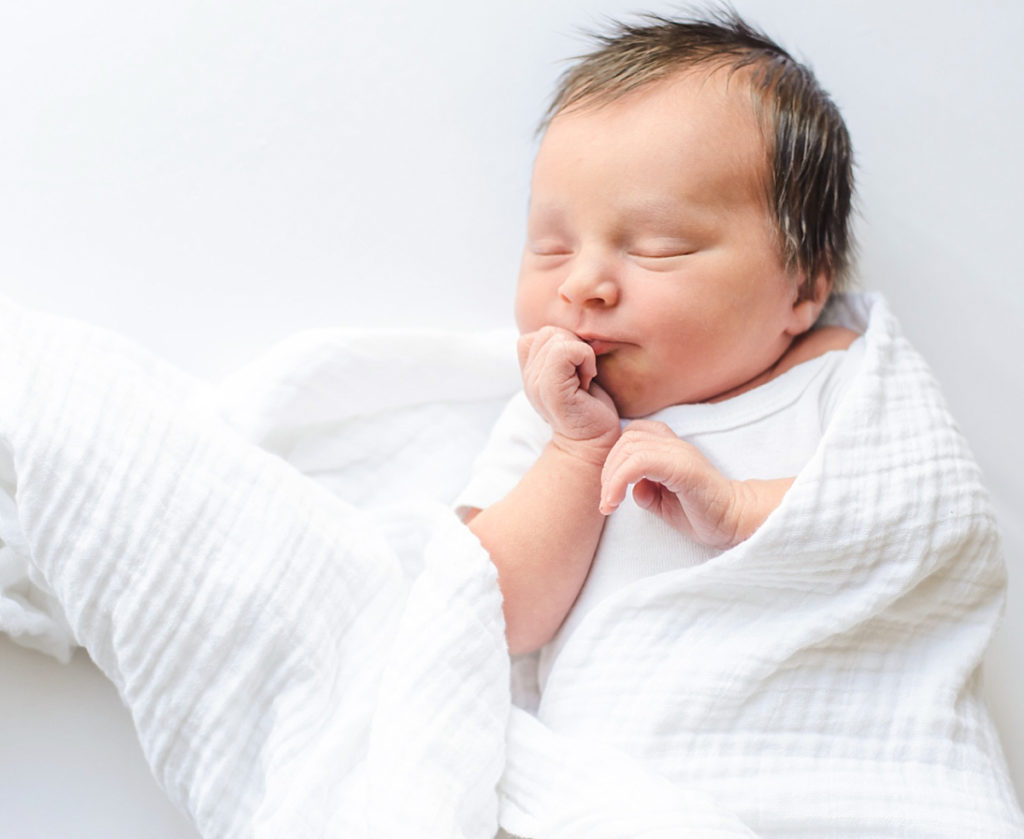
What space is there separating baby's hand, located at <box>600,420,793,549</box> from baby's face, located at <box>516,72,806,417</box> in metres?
0.10

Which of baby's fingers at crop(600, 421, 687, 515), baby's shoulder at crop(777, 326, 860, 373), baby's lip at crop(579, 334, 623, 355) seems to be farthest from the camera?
baby's shoulder at crop(777, 326, 860, 373)

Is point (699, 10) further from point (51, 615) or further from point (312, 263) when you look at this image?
point (51, 615)

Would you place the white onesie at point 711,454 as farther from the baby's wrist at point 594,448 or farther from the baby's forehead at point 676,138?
the baby's forehead at point 676,138

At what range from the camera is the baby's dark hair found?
914 mm

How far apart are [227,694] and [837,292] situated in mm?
780

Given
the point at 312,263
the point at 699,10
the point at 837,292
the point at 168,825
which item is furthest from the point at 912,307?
the point at 168,825

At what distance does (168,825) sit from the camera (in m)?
0.94

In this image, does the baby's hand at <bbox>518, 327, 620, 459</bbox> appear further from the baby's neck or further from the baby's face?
the baby's neck

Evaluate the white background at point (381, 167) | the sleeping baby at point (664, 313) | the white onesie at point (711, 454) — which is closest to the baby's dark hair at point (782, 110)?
the sleeping baby at point (664, 313)

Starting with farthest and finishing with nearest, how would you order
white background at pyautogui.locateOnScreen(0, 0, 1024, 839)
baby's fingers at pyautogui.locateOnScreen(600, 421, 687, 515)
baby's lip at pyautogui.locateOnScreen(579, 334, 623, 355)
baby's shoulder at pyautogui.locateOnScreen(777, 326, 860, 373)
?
white background at pyautogui.locateOnScreen(0, 0, 1024, 839)
baby's shoulder at pyautogui.locateOnScreen(777, 326, 860, 373)
baby's lip at pyautogui.locateOnScreen(579, 334, 623, 355)
baby's fingers at pyautogui.locateOnScreen(600, 421, 687, 515)

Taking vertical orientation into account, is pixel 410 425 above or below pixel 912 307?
below

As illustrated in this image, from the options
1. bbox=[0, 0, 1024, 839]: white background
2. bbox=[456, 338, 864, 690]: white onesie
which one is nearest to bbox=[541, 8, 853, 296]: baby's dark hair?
bbox=[456, 338, 864, 690]: white onesie

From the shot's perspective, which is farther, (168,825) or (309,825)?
(168,825)

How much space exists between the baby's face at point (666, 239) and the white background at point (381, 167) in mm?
278
